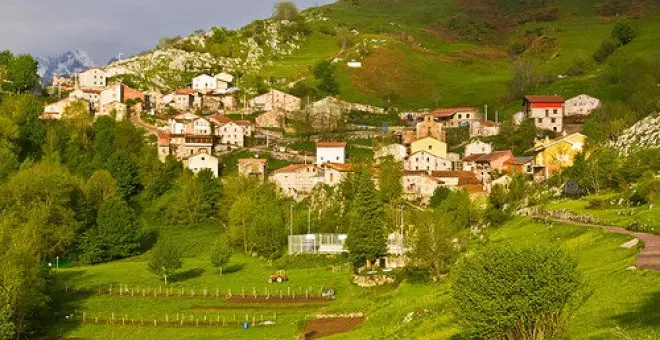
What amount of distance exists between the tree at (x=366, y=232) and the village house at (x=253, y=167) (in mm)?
35831

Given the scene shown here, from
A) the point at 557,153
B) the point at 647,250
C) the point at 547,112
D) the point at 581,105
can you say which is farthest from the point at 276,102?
the point at 647,250

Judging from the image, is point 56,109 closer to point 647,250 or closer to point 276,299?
point 276,299

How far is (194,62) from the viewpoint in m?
177

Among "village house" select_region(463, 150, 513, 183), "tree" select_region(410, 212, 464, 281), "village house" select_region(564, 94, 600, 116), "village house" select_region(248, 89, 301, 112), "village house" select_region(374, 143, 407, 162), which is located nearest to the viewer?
"tree" select_region(410, 212, 464, 281)

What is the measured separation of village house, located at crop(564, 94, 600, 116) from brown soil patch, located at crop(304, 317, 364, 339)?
292 feet

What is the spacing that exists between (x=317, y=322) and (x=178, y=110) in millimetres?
94819

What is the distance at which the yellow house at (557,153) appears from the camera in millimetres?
103000

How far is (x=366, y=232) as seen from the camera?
241 ft

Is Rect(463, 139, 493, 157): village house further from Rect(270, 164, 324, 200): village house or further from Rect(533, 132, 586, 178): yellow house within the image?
Rect(270, 164, 324, 200): village house

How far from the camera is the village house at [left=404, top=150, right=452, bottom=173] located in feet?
365

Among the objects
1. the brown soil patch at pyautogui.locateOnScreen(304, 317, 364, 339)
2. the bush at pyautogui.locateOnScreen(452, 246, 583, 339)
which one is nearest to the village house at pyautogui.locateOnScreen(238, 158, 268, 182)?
the brown soil patch at pyautogui.locateOnScreen(304, 317, 364, 339)

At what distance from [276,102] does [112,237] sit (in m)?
62.3

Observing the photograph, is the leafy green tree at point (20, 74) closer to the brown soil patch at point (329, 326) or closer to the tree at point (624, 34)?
the brown soil patch at point (329, 326)

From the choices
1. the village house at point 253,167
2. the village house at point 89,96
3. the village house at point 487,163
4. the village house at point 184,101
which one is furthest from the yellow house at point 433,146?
the village house at point 89,96
